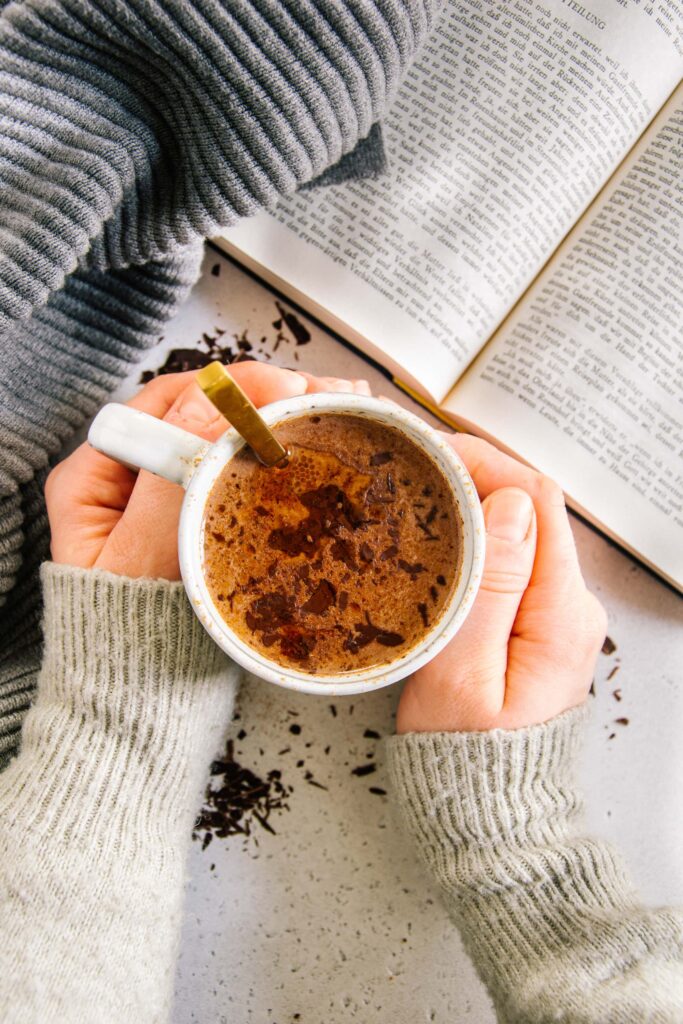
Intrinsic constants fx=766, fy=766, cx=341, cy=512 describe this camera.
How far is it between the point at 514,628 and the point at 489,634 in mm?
68

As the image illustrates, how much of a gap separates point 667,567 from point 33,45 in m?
0.94

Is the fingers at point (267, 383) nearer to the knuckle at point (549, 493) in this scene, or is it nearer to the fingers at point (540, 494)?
the fingers at point (540, 494)

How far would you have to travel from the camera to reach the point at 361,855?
0.99 meters

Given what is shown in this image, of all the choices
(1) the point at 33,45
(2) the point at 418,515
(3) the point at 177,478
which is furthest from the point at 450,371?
(1) the point at 33,45

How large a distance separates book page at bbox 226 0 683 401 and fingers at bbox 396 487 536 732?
25cm

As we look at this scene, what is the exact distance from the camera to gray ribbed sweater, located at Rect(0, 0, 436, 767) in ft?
2.40

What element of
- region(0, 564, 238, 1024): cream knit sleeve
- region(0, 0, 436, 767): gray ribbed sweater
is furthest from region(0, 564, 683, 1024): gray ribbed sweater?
region(0, 0, 436, 767): gray ribbed sweater

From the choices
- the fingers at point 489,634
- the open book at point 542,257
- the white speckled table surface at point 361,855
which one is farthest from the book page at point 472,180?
the fingers at point 489,634

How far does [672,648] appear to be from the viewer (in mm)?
1050

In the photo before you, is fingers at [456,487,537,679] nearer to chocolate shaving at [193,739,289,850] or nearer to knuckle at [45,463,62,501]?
chocolate shaving at [193,739,289,850]

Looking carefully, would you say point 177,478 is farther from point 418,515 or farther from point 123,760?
point 123,760

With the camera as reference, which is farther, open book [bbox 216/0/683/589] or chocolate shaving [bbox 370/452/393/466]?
open book [bbox 216/0/683/589]

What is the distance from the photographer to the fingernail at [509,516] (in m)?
0.84

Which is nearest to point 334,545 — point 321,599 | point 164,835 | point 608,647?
point 321,599
